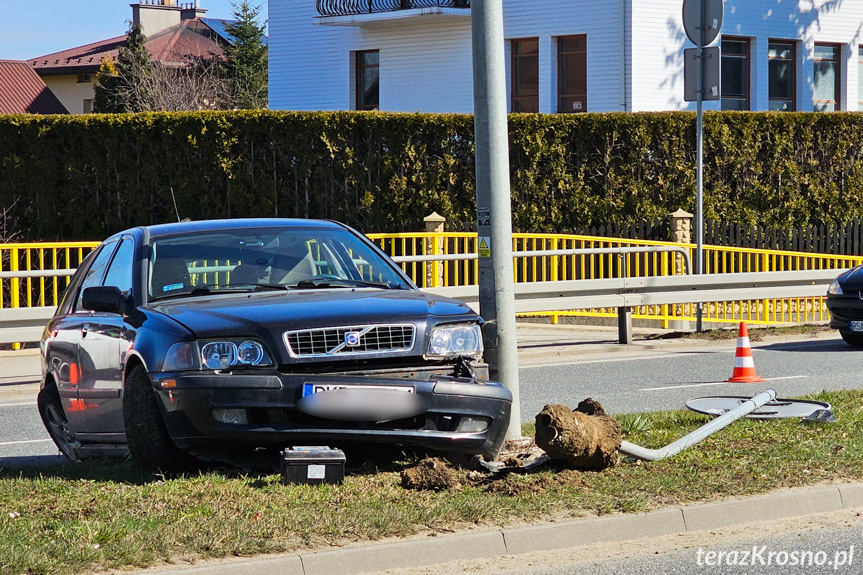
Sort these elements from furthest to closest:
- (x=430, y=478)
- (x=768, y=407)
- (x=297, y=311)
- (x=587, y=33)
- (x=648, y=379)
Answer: (x=587, y=33) < (x=648, y=379) < (x=768, y=407) < (x=297, y=311) < (x=430, y=478)

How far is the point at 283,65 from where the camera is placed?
116ft

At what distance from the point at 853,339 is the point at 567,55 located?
16.6 meters

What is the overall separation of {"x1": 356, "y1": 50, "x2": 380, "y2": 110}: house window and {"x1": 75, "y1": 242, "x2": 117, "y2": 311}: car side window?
84.1 feet

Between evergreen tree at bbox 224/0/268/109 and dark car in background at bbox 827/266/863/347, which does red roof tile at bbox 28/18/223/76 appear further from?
dark car in background at bbox 827/266/863/347

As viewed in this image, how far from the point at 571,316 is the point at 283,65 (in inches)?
790

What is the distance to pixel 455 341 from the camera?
6828 mm

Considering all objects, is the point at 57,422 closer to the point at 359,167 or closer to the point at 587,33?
the point at 359,167

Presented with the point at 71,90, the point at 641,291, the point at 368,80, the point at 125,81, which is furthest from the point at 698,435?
the point at 71,90

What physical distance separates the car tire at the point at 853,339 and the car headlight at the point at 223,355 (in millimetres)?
10208

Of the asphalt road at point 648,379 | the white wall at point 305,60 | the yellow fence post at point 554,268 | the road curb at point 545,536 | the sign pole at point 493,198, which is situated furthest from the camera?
the white wall at point 305,60

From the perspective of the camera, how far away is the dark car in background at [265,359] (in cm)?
639

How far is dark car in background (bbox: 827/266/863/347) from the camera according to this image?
48.1 feet

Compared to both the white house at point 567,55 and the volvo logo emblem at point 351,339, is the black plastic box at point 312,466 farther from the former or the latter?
the white house at point 567,55

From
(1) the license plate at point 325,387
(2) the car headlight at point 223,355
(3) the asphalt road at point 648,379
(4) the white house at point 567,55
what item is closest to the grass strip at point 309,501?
(1) the license plate at point 325,387
